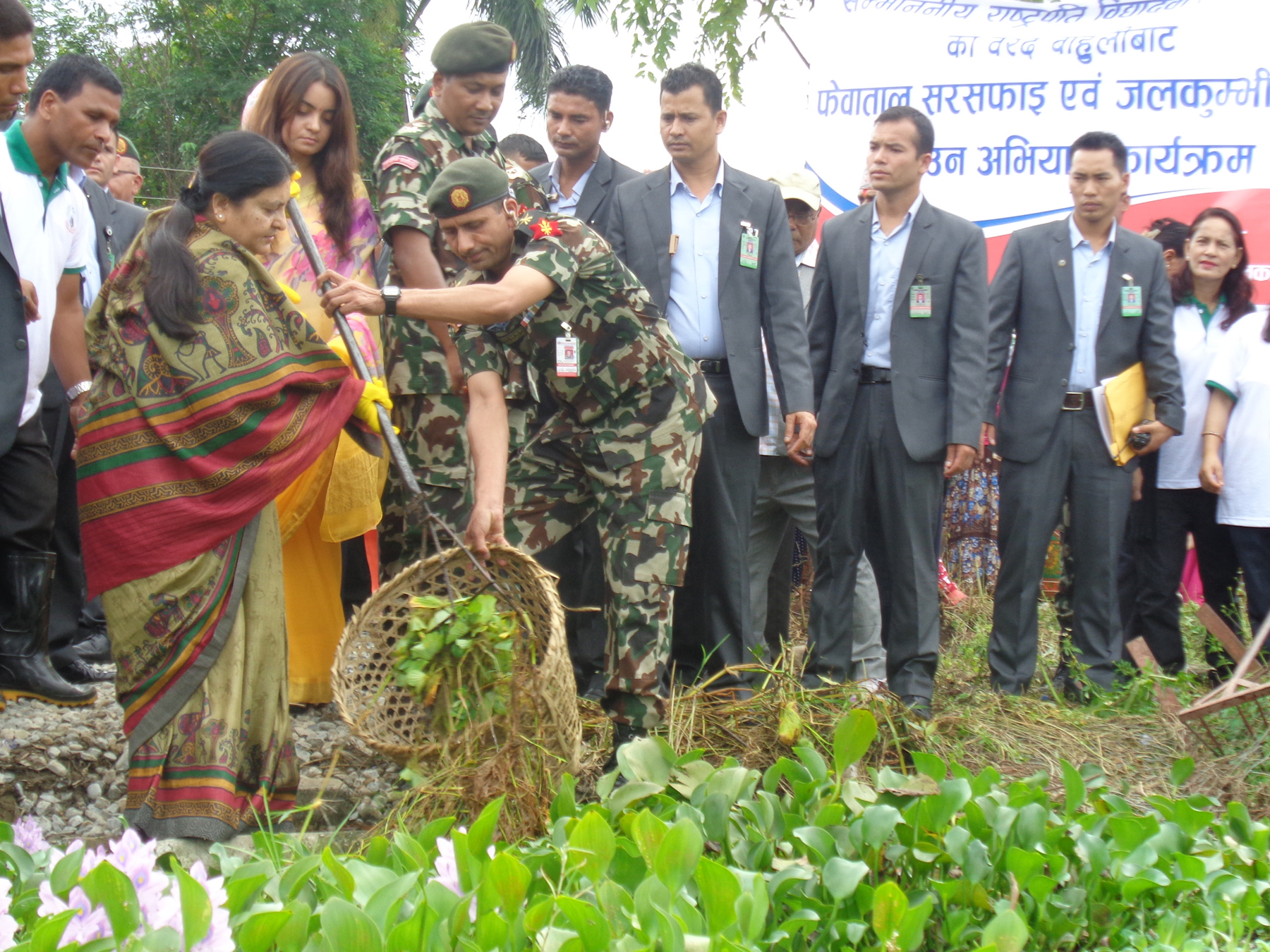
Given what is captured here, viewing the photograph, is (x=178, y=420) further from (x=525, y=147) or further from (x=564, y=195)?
(x=525, y=147)

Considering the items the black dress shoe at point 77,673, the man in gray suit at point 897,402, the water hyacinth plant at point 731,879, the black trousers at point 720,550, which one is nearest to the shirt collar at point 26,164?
the black dress shoe at point 77,673

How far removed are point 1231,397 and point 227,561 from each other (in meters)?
3.82

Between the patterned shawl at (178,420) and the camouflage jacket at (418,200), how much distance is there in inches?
35.8

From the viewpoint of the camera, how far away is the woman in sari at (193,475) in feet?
9.86

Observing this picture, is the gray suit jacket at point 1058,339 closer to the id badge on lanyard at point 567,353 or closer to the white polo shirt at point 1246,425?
the white polo shirt at point 1246,425

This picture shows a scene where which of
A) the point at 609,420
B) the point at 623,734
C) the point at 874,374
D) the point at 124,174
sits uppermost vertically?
the point at 124,174

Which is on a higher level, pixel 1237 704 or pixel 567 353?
pixel 567 353

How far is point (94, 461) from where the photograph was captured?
3.03 m

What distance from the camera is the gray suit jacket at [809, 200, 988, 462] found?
440 centimetres

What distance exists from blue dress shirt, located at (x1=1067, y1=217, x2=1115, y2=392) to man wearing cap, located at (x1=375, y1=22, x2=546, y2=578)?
2.19 m

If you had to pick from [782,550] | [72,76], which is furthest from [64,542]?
[782,550]

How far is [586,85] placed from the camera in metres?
5.02

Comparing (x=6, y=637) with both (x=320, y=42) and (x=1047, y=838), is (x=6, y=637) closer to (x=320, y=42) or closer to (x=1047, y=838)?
(x=1047, y=838)

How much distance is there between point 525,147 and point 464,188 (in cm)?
357
